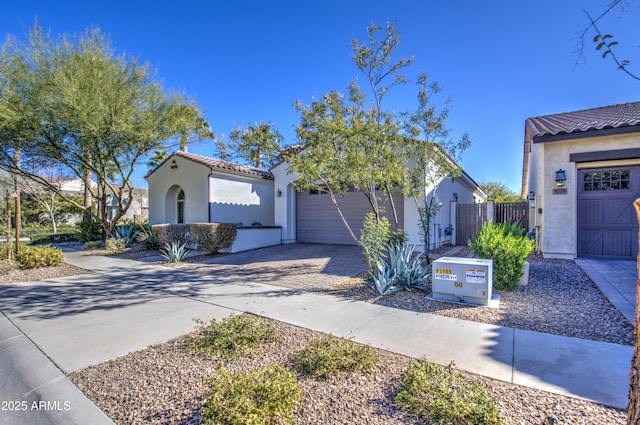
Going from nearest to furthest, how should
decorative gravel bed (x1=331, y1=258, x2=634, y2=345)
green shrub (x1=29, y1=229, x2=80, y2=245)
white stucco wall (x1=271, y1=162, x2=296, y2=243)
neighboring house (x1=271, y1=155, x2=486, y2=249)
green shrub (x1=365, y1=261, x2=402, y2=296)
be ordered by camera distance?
decorative gravel bed (x1=331, y1=258, x2=634, y2=345), green shrub (x1=365, y1=261, x2=402, y2=296), neighboring house (x1=271, y1=155, x2=486, y2=249), white stucco wall (x1=271, y1=162, x2=296, y2=243), green shrub (x1=29, y1=229, x2=80, y2=245)

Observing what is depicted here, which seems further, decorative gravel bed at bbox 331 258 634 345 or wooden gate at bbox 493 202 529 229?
wooden gate at bbox 493 202 529 229

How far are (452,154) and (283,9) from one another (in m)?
6.41

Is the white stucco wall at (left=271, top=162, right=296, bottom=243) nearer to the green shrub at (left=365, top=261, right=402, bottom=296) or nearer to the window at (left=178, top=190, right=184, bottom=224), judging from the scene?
the window at (left=178, top=190, right=184, bottom=224)

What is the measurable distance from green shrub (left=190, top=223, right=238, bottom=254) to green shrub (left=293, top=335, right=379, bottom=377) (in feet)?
30.2

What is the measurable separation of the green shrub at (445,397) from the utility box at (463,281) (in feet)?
8.01

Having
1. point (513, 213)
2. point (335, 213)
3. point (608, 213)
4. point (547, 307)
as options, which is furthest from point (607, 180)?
point (335, 213)

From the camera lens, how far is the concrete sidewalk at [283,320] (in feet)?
10.1

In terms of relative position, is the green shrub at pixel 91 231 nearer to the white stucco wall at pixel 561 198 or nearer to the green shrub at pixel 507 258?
the green shrub at pixel 507 258

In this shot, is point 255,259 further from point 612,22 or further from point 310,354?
point 612,22

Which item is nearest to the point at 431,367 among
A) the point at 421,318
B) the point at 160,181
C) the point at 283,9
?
the point at 421,318

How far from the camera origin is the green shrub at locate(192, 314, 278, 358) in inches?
144

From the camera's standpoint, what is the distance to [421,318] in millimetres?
4664

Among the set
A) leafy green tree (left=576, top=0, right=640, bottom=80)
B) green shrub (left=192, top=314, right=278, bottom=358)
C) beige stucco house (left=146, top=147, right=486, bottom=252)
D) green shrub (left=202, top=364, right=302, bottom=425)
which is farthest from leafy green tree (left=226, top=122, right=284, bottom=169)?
leafy green tree (left=576, top=0, right=640, bottom=80)

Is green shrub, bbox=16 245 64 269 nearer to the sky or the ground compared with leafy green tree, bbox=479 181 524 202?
nearer to the ground
